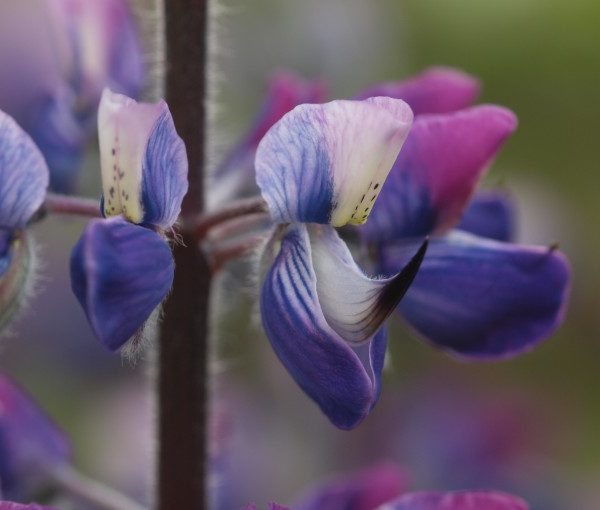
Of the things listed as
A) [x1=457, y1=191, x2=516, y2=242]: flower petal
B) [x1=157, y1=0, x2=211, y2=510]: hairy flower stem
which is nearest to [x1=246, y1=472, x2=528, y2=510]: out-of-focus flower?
[x1=157, y1=0, x2=211, y2=510]: hairy flower stem

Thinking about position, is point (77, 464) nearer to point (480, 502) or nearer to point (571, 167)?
point (571, 167)

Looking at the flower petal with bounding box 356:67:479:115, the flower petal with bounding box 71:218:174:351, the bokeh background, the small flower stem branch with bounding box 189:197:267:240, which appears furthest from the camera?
the bokeh background

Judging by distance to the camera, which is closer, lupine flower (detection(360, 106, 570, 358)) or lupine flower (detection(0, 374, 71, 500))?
lupine flower (detection(360, 106, 570, 358))

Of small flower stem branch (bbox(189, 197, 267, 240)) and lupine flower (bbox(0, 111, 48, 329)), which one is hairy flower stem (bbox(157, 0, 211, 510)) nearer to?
small flower stem branch (bbox(189, 197, 267, 240))

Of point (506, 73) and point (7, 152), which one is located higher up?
point (7, 152)

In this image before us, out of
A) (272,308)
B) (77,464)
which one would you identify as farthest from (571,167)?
(272,308)
